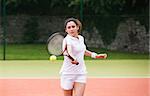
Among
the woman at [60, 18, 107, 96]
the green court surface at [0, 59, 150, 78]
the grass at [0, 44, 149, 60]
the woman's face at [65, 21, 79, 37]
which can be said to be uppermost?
the woman's face at [65, 21, 79, 37]

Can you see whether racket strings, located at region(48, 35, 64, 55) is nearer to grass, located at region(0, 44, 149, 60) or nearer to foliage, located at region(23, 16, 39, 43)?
grass, located at region(0, 44, 149, 60)

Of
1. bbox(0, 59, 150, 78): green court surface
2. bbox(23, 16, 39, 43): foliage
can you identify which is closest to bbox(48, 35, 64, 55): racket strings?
bbox(0, 59, 150, 78): green court surface

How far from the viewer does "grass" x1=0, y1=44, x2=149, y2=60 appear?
1575 cm

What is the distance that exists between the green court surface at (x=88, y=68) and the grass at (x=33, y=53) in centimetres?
89

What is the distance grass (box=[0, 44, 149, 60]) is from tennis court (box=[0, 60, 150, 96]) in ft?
3.32

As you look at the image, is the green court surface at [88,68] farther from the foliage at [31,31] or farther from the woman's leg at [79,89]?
the woman's leg at [79,89]

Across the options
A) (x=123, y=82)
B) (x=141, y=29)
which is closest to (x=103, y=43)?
(x=141, y=29)

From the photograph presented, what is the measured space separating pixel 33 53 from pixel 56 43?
35.1 feet

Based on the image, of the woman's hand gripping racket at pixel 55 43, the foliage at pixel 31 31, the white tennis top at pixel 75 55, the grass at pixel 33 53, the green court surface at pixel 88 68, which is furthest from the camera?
the foliage at pixel 31 31

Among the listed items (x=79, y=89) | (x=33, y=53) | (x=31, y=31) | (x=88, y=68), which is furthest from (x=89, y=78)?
(x=31, y=31)

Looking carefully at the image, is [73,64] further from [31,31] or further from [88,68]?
[31,31]

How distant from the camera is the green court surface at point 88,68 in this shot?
1112cm

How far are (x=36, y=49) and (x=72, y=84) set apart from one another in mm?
11073

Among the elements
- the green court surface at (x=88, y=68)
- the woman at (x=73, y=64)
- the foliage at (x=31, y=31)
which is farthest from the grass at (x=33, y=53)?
the woman at (x=73, y=64)
